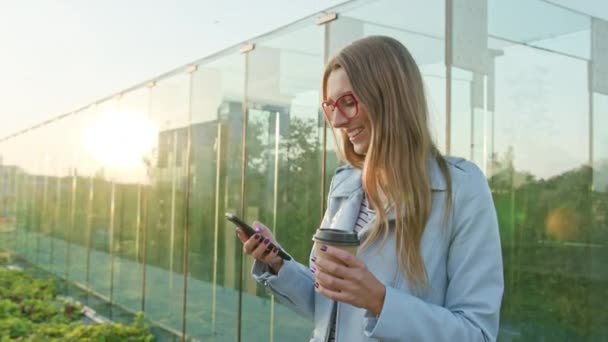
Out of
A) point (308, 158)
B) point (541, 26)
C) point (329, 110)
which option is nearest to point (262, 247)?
point (329, 110)

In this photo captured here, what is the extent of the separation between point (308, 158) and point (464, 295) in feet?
9.63

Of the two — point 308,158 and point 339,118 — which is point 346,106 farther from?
point 308,158

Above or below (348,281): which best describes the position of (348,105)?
above

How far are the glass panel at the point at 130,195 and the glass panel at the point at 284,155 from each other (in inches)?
95.1

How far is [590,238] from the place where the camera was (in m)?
2.66

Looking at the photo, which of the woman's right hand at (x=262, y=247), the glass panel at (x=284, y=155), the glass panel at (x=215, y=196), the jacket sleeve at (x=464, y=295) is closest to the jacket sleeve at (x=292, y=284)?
the woman's right hand at (x=262, y=247)

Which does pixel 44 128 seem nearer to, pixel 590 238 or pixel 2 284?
pixel 2 284

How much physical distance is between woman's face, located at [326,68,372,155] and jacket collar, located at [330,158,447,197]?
0.09 metres

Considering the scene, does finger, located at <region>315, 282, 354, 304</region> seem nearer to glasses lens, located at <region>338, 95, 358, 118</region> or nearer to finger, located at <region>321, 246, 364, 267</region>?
finger, located at <region>321, 246, 364, 267</region>

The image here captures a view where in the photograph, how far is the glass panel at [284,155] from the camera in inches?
157

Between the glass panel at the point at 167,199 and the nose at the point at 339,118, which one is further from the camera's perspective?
the glass panel at the point at 167,199

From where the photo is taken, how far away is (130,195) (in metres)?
7.39

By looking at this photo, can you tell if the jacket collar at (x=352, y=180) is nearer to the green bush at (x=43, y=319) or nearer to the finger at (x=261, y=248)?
the finger at (x=261, y=248)

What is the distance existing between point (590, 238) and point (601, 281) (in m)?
0.19
